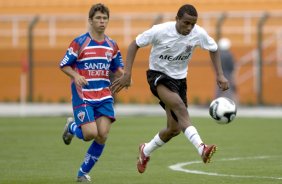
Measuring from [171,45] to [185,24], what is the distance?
1.21 ft

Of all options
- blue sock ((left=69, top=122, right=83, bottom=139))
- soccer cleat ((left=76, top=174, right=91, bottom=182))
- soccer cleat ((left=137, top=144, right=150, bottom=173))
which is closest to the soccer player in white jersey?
soccer cleat ((left=137, top=144, right=150, bottom=173))

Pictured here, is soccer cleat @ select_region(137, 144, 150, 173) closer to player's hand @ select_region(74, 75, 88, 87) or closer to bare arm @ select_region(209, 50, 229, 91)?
bare arm @ select_region(209, 50, 229, 91)

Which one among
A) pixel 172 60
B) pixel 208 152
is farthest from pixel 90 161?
pixel 172 60

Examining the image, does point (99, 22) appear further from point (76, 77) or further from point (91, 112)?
point (91, 112)

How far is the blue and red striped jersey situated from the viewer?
485 inches

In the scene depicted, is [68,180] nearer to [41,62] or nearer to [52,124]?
[52,124]

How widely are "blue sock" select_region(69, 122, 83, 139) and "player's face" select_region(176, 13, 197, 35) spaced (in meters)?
1.76

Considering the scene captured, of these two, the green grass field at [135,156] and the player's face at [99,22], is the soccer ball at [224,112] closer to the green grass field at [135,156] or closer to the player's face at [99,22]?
the green grass field at [135,156]

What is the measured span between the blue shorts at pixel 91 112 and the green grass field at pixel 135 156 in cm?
75

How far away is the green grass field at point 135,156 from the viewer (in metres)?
12.5

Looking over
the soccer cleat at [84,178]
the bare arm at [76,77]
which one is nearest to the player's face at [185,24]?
the bare arm at [76,77]

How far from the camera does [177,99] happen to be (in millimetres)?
12500

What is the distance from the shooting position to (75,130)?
1282cm

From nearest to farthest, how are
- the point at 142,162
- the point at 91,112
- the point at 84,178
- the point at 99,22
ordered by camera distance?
the point at 84,178
the point at 91,112
the point at 99,22
the point at 142,162
